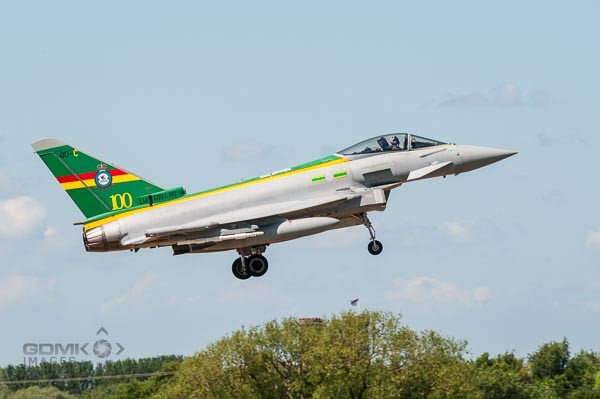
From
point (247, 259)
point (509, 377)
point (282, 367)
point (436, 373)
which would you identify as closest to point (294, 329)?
point (282, 367)

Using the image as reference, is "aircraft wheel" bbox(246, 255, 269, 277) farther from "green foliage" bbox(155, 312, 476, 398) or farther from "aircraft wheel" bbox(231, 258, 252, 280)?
"green foliage" bbox(155, 312, 476, 398)

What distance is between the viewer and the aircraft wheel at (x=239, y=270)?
168ft

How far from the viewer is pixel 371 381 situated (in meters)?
76.6

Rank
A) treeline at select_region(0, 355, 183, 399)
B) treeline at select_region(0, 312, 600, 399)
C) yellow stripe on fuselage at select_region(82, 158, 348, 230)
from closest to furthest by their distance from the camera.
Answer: yellow stripe on fuselage at select_region(82, 158, 348, 230)
treeline at select_region(0, 312, 600, 399)
treeline at select_region(0, 355, 183, 399)

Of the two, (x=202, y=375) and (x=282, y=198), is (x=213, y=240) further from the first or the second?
(x=202, y=375)

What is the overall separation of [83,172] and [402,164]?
11.0 m

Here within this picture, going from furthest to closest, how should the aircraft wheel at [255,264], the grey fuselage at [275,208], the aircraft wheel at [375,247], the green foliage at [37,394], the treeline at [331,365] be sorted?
the green foliage at [37,394] < the treeline at [331,365] < the aircraft wheel at [255,264] < the aircraft wheel at [375,247] < the grey fuselage at [275,208]

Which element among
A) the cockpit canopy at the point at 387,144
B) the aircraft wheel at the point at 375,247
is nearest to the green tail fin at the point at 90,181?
the cockpit canopy at the point at 387,144

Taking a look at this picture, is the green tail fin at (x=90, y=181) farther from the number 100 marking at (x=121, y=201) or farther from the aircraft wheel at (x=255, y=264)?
the aircraft wheel at (x=255, y=264)

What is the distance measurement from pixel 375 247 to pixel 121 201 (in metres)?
8.86

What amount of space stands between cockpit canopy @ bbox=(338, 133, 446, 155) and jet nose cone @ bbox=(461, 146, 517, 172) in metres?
1.24

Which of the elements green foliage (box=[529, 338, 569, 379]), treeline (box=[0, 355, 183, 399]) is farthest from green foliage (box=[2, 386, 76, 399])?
green foliage (box=[529, 338, 569, 379])

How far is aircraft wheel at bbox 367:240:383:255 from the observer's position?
50.2 m

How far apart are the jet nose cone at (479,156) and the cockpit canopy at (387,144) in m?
1.24
